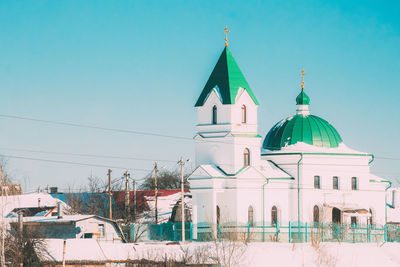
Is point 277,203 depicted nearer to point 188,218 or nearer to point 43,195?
point 188,218

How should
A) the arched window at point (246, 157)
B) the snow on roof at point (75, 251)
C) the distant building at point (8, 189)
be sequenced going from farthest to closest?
the arched window at point (246, 157), the snow on roof at point (75, 251), the distant building at point (8, 189)

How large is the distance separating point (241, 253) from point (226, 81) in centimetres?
1361

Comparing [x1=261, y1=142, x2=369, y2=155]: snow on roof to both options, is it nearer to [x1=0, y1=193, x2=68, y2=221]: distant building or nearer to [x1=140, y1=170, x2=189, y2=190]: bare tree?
[x1=0, y1=193, x2=68, y2=221]: distant building

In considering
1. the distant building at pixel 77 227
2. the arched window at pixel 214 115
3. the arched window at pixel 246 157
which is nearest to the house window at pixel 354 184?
the arched window at pixel 246 157

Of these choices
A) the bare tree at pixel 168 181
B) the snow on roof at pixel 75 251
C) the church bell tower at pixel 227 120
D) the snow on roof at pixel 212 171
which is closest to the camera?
the snow on roof at pixel 75 251

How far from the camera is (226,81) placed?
52438 millimetres

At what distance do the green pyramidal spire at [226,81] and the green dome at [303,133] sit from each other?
3.63m

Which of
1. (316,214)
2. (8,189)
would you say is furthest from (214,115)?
(8,189)

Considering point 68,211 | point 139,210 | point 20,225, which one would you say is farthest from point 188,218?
point 20,225

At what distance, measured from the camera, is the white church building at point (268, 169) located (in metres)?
51.0

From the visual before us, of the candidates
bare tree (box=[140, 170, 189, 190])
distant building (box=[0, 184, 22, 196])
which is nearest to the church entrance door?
distant building (box=[0, 184, 22, 196])

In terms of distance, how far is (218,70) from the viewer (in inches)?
2084

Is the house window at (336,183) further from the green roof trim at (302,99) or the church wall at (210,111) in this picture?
the church wall at (210,111)

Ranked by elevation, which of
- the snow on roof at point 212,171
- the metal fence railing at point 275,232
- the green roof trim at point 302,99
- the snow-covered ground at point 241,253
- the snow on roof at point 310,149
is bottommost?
the snow-covered ground at point 241,253
